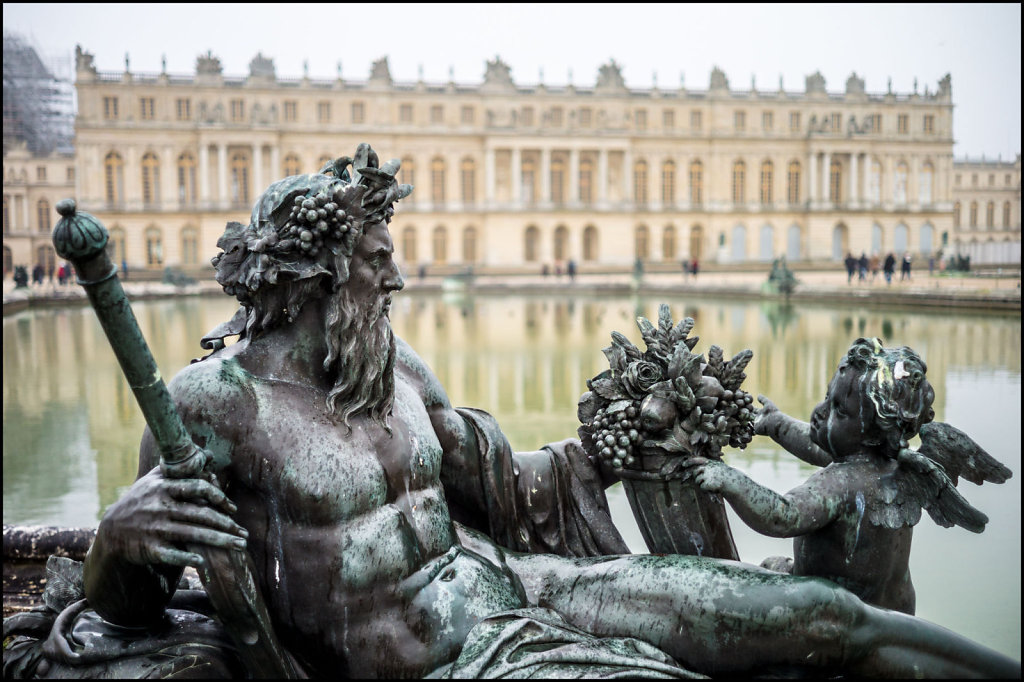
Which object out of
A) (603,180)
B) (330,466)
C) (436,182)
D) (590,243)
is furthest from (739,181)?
(330,466)

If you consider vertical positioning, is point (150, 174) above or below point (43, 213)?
above

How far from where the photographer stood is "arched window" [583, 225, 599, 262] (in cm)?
5025

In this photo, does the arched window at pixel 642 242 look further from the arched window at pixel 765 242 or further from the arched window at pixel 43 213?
the arched window at pixel 43 213

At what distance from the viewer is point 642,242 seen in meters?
51.3

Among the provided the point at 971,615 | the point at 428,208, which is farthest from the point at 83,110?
the point at 971,615

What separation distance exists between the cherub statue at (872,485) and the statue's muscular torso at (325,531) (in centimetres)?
55

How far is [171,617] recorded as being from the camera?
1.64 meters

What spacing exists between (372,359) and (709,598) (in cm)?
70

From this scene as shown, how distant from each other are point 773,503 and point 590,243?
49389 mm

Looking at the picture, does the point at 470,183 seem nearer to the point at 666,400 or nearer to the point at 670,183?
the point at 670,183

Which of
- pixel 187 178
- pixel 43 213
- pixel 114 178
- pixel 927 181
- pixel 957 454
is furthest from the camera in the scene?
pixel 43 213

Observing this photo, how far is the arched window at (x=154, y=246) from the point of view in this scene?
46531mm

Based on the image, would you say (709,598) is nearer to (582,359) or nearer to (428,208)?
(582,359)

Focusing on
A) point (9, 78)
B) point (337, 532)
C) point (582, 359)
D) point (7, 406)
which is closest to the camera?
point (337, 532)
